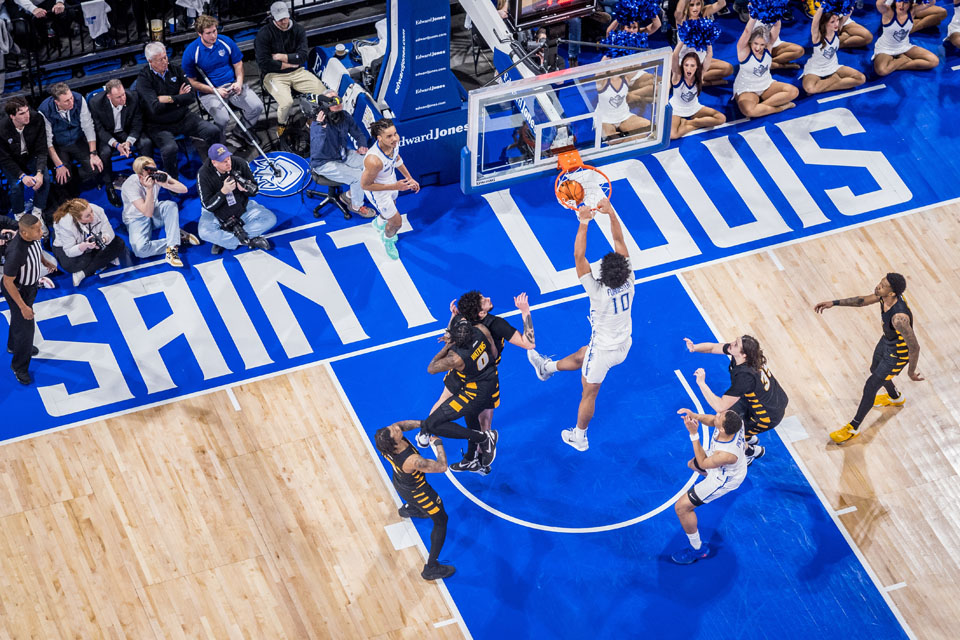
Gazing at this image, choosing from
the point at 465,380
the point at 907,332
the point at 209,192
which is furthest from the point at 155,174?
the point at 907,332

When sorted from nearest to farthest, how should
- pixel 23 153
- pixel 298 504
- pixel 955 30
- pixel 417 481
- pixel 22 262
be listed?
pixel 417 481 < pixel 298 504 < pixel 22 262 < pixel 23 153 < pixel 955 30

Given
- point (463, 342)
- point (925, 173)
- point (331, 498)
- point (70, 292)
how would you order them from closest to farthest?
1. point (463, 342)
2. point (331, 498)
3. point (70, 292)
4. point (925, 173)

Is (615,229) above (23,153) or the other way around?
above

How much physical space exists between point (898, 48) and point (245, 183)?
828cm

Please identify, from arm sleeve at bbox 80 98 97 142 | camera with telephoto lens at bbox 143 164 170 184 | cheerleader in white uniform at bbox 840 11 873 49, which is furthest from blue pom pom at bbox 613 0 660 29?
arm sleeve at bbox 80 98 97 142

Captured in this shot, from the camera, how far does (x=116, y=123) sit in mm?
14492

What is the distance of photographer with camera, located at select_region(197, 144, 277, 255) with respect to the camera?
44.9 ft

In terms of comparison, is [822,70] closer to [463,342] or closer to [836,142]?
[836,142]

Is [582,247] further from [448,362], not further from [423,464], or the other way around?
[423,464]

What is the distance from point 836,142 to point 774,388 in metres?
4.89

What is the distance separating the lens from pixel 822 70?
16.0m

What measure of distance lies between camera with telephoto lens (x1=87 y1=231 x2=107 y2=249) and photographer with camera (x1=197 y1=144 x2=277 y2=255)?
106 centimetres

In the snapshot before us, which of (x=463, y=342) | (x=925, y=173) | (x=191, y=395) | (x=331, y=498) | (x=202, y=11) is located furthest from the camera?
(x=202, y=11)

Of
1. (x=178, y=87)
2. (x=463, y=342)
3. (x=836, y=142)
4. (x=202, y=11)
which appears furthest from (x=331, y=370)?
(x=836, y=142)
